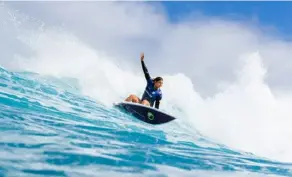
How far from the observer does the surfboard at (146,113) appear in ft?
53.9

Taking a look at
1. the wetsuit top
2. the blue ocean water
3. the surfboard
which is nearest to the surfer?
the wetsuit top

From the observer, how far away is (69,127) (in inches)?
516

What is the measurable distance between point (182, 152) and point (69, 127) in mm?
3987

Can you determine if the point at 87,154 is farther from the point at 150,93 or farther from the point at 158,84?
the point at 150,93

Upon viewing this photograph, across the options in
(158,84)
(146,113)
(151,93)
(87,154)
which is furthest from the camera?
(151,93)

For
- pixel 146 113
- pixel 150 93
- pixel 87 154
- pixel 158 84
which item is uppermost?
pixel 158 84

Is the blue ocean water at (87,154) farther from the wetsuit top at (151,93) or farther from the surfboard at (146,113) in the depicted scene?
the wetsuit top at (151,93)

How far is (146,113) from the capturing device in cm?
1659

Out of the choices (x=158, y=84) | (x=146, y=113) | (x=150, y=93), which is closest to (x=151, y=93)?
(x=150, y=93)

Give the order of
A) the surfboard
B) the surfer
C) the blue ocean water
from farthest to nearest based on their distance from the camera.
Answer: the surfer < the surfboard < the blue ocean water

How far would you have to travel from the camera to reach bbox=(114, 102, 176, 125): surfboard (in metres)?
16.4

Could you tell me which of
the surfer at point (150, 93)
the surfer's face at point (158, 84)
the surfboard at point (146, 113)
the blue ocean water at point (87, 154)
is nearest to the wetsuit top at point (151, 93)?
the surfer at point (150, 93)

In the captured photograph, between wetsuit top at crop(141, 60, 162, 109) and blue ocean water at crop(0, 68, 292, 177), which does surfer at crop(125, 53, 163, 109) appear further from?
blue ocean water at crop(0, 68, 292, 177)

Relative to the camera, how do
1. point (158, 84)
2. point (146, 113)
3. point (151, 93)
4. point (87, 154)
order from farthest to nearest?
point (151, 93)
point (158, 84)
point (146, 113)
point (87, 154)
